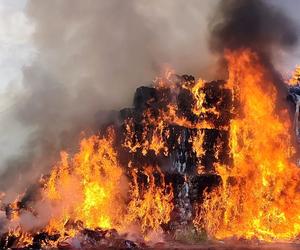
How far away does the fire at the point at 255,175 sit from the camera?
171ft

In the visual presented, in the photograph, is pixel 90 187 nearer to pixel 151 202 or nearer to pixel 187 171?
pixel 151 202

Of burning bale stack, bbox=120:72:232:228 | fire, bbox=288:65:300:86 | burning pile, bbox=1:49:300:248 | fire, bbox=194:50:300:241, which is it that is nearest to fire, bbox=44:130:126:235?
burning pile, bbox=1:49:300:248

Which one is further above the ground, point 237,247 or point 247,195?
point 247,195

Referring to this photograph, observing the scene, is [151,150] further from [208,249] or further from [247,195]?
[208,249]

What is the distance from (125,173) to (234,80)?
815 inches

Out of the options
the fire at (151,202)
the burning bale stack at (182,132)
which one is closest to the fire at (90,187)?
the fire at (151,202)

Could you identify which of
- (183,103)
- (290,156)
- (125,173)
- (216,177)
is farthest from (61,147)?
(290,156)

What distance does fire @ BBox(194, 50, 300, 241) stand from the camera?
52.2 meters

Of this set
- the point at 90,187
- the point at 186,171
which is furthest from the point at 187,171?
the point at 90,187

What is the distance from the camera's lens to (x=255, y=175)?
5538 cm

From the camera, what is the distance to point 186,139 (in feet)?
181

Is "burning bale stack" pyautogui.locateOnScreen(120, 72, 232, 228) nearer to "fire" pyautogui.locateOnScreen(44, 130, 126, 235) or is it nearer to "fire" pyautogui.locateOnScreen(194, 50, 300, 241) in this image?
"fire" pyautogui.locateOnScreen(194, 50, 300, 241)

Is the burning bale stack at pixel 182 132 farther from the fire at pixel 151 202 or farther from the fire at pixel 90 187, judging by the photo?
the fire at pixel 90 187

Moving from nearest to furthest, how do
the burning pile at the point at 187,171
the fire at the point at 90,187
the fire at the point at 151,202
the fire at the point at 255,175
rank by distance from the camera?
1. the fire at the point at 90,187
2. the burning pile at the point at 187,171
3. the fire at the point at 255,175
4. the fire at the point at 151,202
